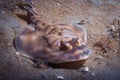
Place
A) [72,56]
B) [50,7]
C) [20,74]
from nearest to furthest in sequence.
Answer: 1. [20,74]
2. [72,56]
3. [50,7]

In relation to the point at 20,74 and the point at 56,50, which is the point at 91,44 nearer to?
the point at 56,50

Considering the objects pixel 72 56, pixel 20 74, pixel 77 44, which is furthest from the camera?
pixel 77 44

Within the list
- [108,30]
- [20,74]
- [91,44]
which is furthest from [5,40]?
[108,30]

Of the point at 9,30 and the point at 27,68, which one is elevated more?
the point at 9,30

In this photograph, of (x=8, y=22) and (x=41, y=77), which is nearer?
(x=41, y=77)

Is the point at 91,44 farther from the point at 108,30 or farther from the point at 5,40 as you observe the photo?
the point at 5,40

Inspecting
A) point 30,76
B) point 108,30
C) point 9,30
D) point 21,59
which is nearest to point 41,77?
point 30,76

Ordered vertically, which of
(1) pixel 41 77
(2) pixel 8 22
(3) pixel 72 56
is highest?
(2) pixel 8 22
